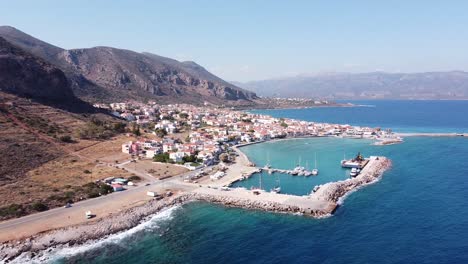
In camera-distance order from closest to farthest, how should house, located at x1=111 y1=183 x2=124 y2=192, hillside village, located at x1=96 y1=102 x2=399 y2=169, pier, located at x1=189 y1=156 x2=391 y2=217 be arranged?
pier, located at x1=189 y1=156 x2=391 y2=217 < house, located at x1=111 y1=183 x2=124 y2=192 < hillside village, located at x1=96 y1=102 x2=399 y2=169

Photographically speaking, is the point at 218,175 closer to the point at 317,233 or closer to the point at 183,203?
the point at 183,203

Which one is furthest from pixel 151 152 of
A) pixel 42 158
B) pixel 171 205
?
pixel 171 205

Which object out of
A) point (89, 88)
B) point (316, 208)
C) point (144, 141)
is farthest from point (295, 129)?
point (89, 88)

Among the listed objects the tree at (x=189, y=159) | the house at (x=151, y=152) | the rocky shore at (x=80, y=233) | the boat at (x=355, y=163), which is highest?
the house at (x=151, y=152)

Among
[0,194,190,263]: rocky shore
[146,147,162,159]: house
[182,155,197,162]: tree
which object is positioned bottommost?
[0,194,190,263]: rocky shore

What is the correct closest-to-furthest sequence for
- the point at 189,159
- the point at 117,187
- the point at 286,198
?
the point at 286,198 < the point at 117,187 < the point at 189,159

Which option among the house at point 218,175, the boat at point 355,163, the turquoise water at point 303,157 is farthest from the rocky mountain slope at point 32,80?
the boat at point 355,163

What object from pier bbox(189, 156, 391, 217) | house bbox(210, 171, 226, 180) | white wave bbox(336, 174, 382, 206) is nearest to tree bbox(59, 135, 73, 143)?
house bbox(210, 171, 226, 180)

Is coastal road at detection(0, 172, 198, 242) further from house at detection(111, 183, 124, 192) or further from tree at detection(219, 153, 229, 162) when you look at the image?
tree at detection(219, 153, 229, 162)

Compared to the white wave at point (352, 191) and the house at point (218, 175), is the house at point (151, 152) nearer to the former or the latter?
the house at point (218, 175)

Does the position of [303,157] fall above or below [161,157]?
below

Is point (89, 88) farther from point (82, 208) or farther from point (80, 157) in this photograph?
point (82, 208)
